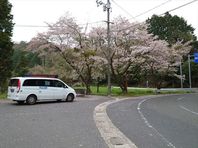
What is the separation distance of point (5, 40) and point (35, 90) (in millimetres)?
12642

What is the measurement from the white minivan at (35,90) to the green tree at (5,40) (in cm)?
1164

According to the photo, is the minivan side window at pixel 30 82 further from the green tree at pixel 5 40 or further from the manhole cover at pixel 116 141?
the green tree at pixel 5 40

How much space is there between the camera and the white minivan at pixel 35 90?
1667 centimetres

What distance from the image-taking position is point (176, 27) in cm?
6694

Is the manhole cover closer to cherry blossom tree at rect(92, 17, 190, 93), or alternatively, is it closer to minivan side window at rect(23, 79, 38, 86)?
minivan side window at rect(23, 79, 38, 86)

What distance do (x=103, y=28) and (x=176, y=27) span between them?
133ft

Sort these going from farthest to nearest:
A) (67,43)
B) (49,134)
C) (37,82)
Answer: (67,43) < (37,82) < (49,134)

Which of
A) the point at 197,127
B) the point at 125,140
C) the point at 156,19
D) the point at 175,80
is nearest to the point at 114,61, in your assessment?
the point at 197,127

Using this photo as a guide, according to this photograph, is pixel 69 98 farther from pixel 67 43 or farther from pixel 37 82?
pixel 67 43

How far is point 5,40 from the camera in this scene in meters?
27.4

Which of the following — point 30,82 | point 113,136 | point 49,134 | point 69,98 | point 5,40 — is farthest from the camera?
point 5,40

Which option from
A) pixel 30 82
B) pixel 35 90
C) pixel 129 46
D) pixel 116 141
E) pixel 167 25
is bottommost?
pixel 116 141

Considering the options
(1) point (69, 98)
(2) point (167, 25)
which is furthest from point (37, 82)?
(2) point (167, 25)

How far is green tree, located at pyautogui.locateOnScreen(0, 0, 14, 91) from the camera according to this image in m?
27.6
